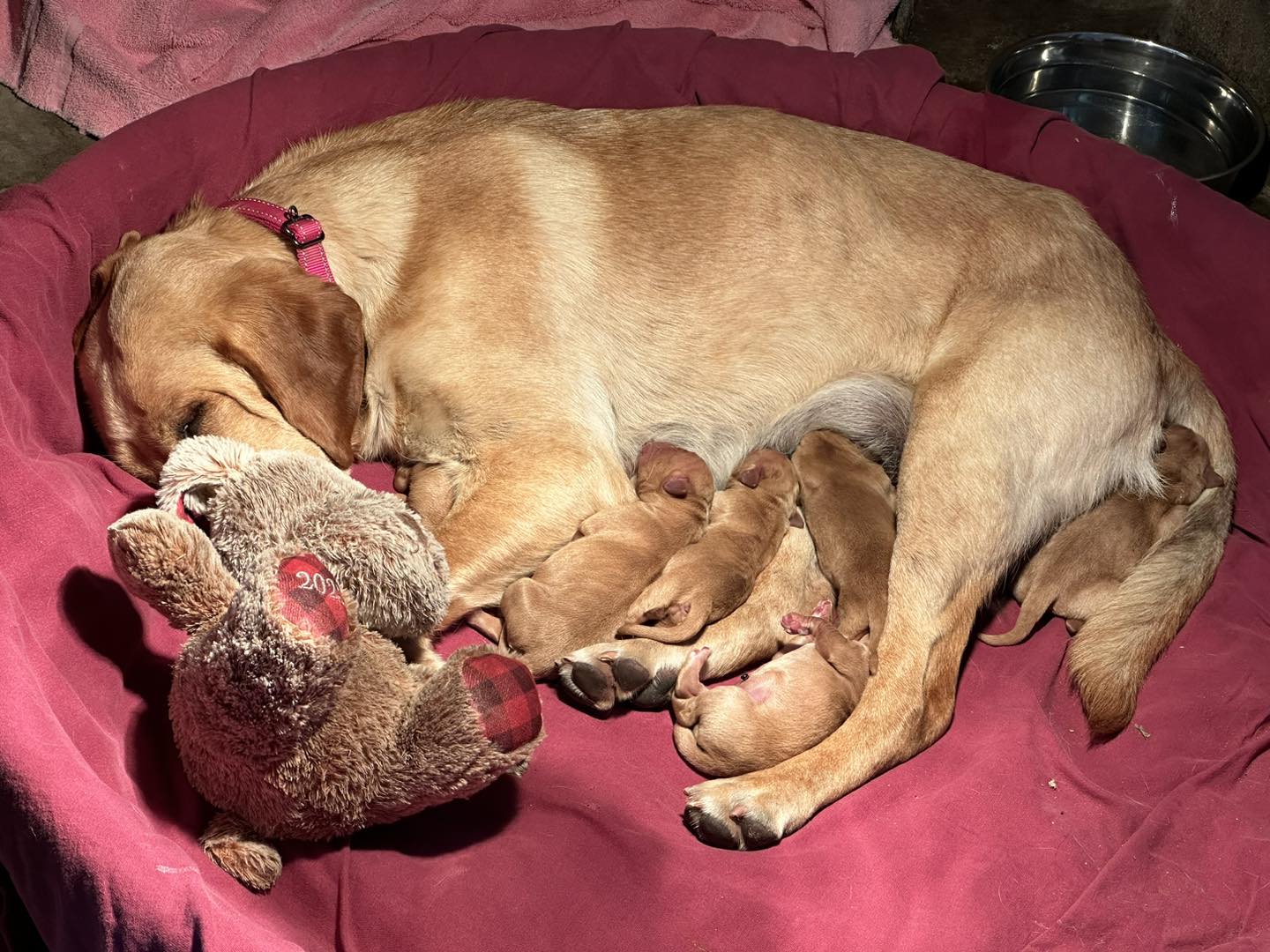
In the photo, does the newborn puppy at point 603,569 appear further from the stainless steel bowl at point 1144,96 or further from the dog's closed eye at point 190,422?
the stainless steel bowl at point 1144,96

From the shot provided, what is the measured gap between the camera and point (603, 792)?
2.55 metres

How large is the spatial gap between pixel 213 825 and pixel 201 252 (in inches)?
49.5

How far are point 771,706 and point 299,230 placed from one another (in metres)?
1.56

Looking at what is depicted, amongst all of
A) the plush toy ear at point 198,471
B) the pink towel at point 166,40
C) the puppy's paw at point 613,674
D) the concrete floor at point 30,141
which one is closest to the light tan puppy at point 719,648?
the puppy's paw at point 613,674

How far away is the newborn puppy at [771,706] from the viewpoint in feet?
8.39

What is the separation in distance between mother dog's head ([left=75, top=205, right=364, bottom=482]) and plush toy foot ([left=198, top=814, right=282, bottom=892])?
801mm

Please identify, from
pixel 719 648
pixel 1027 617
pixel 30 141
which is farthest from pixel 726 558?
pixel 30 141

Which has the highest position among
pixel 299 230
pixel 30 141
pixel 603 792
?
pixel 299 230

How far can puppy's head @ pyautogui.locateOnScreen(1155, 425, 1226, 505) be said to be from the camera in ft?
9.71

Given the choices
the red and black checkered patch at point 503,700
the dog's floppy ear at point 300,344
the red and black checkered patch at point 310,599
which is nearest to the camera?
the red and black checkered patch at point 310,599

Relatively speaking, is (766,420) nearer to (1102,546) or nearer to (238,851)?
(1102,546)

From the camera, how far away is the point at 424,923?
88.2 inches

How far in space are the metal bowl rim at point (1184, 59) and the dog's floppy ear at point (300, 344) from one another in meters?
2.92

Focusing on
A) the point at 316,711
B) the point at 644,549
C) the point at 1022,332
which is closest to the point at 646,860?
the point at 644,549
